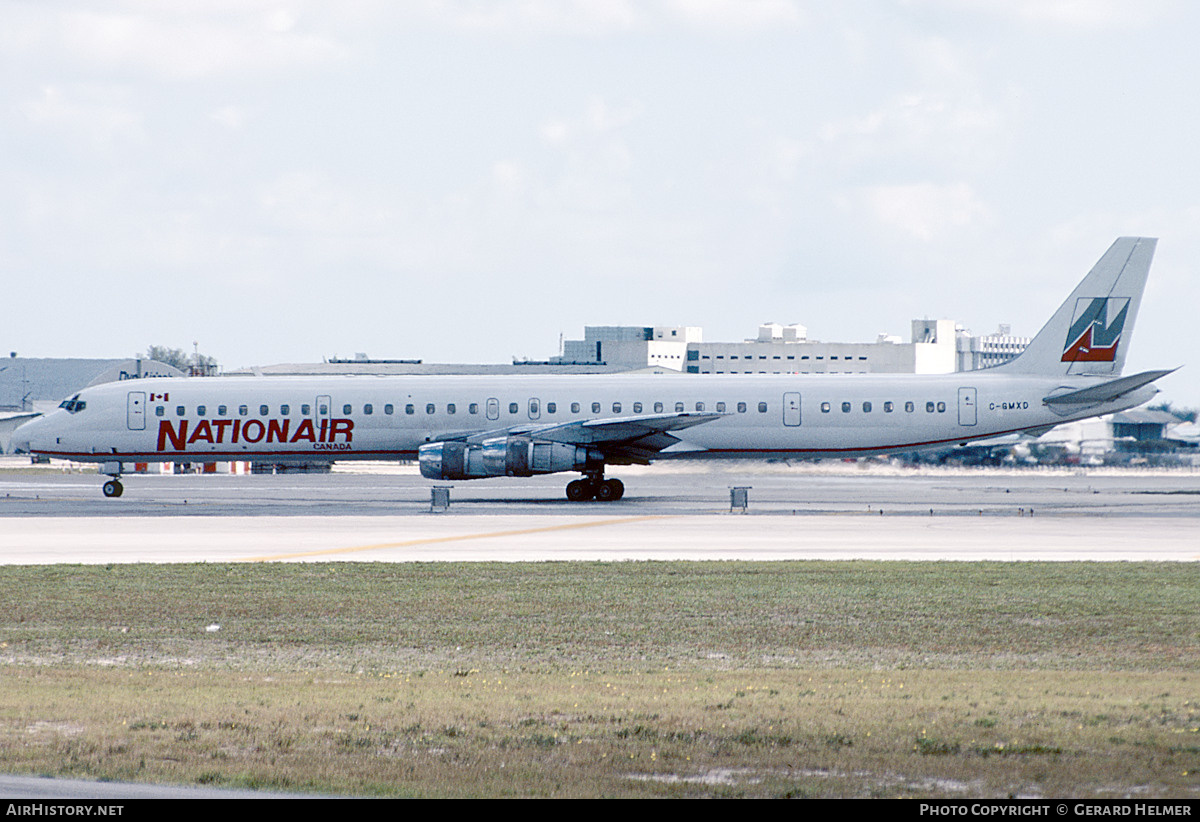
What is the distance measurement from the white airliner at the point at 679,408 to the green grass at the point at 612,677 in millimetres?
20427

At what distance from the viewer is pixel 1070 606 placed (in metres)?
18.4

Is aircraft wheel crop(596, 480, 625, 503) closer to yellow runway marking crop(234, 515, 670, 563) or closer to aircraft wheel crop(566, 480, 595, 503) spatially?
aircraft wheel crop(566, 480, 595, 503)

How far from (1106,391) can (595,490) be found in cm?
1624

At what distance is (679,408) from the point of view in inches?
1725

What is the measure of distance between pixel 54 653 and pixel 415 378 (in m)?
29.7

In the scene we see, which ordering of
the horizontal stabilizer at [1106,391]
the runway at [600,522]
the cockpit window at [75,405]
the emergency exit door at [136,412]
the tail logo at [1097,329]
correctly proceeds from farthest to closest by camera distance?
the cockpit window at [75,405] < the emergency exit door at [136,412] < the tail logo at [1097,329] < the horizontal stabilizer at [1106,391] < the runway at [600,522]

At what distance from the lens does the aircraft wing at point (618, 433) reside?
137ft

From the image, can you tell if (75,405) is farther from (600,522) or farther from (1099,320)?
(1099,320)

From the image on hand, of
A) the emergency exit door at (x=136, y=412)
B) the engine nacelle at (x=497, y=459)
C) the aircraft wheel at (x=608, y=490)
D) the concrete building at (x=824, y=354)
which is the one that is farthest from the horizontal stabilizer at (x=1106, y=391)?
the concrete building at (x=824, y=354)

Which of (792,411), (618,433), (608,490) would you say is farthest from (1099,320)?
(608,490)

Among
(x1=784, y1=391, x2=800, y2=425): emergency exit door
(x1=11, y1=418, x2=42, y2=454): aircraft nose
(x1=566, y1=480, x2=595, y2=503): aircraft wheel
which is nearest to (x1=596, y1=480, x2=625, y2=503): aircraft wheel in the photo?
(x1=566, y1=480, x2=595, y2=503): aircraft wheel

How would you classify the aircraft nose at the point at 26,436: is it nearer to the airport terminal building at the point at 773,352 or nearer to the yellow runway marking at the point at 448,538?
the yellow runway marking at the point at 448,538
